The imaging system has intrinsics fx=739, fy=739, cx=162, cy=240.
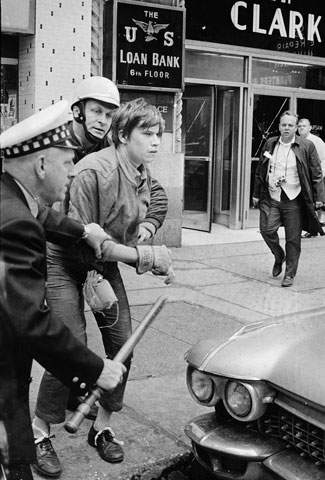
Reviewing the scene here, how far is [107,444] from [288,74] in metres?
9.55

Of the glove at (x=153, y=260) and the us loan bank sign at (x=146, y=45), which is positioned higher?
the us loan bank sign at (x=146, y=45)

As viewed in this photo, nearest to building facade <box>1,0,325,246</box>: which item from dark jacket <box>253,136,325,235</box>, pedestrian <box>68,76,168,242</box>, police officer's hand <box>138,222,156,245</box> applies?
dark jacket <box>253,136,325,235</box>

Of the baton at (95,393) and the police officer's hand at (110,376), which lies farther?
the police officer's hand at (110,376)

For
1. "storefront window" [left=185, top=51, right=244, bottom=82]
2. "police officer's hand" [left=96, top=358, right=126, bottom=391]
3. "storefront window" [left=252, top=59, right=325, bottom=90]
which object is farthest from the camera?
"storefront window" [left=252, top=59, right=325, bottom=90]

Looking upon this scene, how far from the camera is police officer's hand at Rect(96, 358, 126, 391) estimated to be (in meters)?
2.37

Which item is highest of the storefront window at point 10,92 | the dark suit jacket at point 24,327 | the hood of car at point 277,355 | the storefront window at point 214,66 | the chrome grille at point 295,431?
the storefront window at point 214,66

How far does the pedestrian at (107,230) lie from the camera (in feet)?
11.5

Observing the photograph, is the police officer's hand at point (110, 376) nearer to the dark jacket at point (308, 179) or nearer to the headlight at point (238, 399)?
the headlight at point (238, 399)

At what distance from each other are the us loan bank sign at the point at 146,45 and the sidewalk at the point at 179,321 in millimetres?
2271

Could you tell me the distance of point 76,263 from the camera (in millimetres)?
3537

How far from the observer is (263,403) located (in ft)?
9.80

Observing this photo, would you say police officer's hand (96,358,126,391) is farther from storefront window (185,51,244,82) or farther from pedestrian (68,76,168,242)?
storefront window (185,51,244,82)

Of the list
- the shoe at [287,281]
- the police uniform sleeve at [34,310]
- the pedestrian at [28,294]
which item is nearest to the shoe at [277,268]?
the shoe at [287,281]

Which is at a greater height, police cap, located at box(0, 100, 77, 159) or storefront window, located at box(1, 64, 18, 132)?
storefront window, located at box(1, 64, 18, 132)
